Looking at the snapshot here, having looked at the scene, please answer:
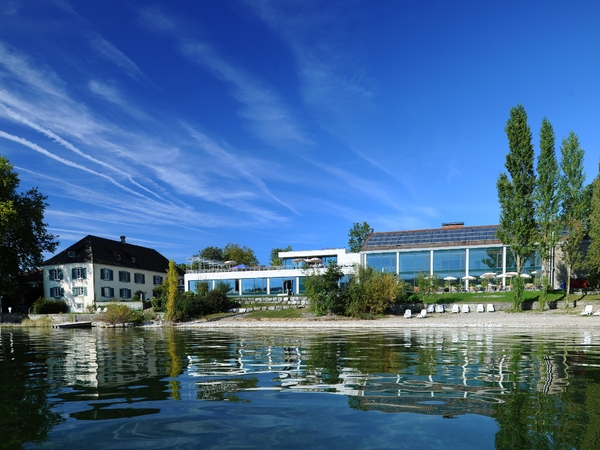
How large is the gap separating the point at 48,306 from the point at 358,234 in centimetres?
4340

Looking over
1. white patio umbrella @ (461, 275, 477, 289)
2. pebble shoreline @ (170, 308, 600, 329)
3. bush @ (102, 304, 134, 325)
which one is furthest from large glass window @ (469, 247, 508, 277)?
Result: bush @ (102, 304, 134, 325)

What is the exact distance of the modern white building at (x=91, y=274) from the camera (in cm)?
5228

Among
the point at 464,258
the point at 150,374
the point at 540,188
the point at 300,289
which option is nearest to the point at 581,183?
the point at 540,188

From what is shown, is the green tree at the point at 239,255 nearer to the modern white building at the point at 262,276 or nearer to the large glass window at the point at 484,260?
the modern white building at the point at 262,276

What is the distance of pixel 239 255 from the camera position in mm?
80438

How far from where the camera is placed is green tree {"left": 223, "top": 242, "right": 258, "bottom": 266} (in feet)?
263

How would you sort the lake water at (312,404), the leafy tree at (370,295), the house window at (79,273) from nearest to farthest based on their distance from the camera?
the lake water at (312,404)
the leafy tree at (370,295)
the house window at (79,273)

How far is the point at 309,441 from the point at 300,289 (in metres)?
49.8

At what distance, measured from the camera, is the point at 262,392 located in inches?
260

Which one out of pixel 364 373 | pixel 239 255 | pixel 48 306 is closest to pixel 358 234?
pixel 239 255

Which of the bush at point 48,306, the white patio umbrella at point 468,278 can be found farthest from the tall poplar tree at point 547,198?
the bush at point 48,306

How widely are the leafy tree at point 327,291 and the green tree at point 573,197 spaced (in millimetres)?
18333

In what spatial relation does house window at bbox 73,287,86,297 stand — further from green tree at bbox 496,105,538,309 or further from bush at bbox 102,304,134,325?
green tree at bbox 496,105,538,309

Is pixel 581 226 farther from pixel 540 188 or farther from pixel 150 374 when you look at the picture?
pixel 150 374
